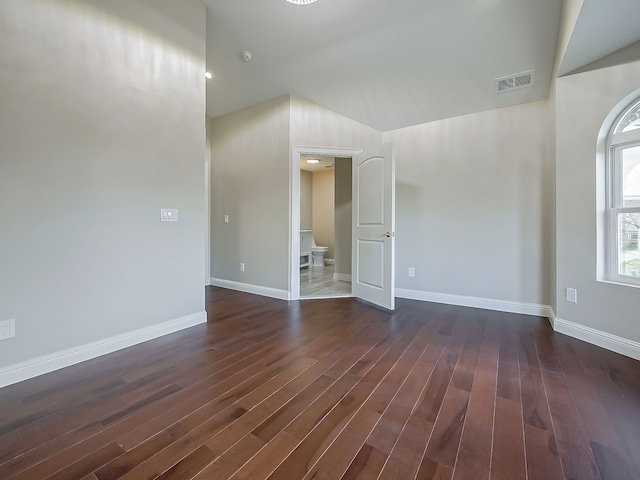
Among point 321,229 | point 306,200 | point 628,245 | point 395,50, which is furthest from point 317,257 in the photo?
point 628,245

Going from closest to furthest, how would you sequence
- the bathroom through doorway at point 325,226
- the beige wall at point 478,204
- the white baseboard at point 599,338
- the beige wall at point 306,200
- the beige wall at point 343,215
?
the white baseboard at point 599,338 → the beige wall at point 478,204 → the bathroom through doorway at point 325,226 → the beige wall at point 343,215 → the beige wall at point 306,200

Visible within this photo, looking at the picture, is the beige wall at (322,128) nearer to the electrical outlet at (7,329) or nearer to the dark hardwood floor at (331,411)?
the dark hardwood floor at (331,411)

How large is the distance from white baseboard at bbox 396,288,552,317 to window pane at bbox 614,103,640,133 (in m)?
1.78

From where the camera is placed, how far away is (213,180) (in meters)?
4.70

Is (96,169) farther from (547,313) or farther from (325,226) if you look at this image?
(325,226)

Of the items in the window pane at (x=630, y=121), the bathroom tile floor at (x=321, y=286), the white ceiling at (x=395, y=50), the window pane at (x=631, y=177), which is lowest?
the bathroom tile floor at (x=321, y=286)

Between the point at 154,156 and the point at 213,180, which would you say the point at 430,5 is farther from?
the point at 213,180

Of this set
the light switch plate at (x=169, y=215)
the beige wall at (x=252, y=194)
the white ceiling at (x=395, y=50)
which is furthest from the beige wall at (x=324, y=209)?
the light switch plate at (x=169, y=215)

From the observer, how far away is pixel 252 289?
424 centimetres

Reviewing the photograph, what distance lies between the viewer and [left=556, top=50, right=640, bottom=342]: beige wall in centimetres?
225

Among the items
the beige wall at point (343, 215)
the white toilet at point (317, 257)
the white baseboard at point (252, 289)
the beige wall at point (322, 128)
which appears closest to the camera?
the beige wall at point (322, 128)

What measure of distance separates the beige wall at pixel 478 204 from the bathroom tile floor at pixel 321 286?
3.00 ft

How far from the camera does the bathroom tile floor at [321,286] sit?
13.7 feet

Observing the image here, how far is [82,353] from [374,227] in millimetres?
2990
